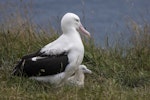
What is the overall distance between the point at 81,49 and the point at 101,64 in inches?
33.9

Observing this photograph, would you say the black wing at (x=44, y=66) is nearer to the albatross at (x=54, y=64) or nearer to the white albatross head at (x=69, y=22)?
the albatross at (x=54, y=64)

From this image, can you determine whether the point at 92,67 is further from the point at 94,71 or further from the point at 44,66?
the point at 44,66

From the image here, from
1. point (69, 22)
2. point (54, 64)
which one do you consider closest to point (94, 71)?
point (69, 22)

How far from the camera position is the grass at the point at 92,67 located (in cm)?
551

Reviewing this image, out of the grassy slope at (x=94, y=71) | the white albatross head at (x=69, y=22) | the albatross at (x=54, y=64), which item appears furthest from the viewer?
the white albatross head at (x=69, y=22)

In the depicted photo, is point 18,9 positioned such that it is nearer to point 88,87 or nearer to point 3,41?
point 3,41

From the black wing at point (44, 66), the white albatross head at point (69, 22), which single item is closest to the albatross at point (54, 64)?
the black wing at point (44, 66)

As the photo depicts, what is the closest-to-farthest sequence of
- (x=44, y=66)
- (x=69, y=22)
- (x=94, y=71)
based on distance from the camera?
(x=44, y=66) < (x=69, y=22) < (x=94, y=71)

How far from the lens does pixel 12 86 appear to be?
6.09 m

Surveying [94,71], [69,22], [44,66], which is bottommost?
[94,71]

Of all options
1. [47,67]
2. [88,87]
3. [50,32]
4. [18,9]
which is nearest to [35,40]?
[50,32]

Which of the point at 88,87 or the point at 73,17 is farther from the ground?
the point at 73,17

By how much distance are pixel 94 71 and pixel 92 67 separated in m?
0.10

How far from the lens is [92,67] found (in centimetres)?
733
